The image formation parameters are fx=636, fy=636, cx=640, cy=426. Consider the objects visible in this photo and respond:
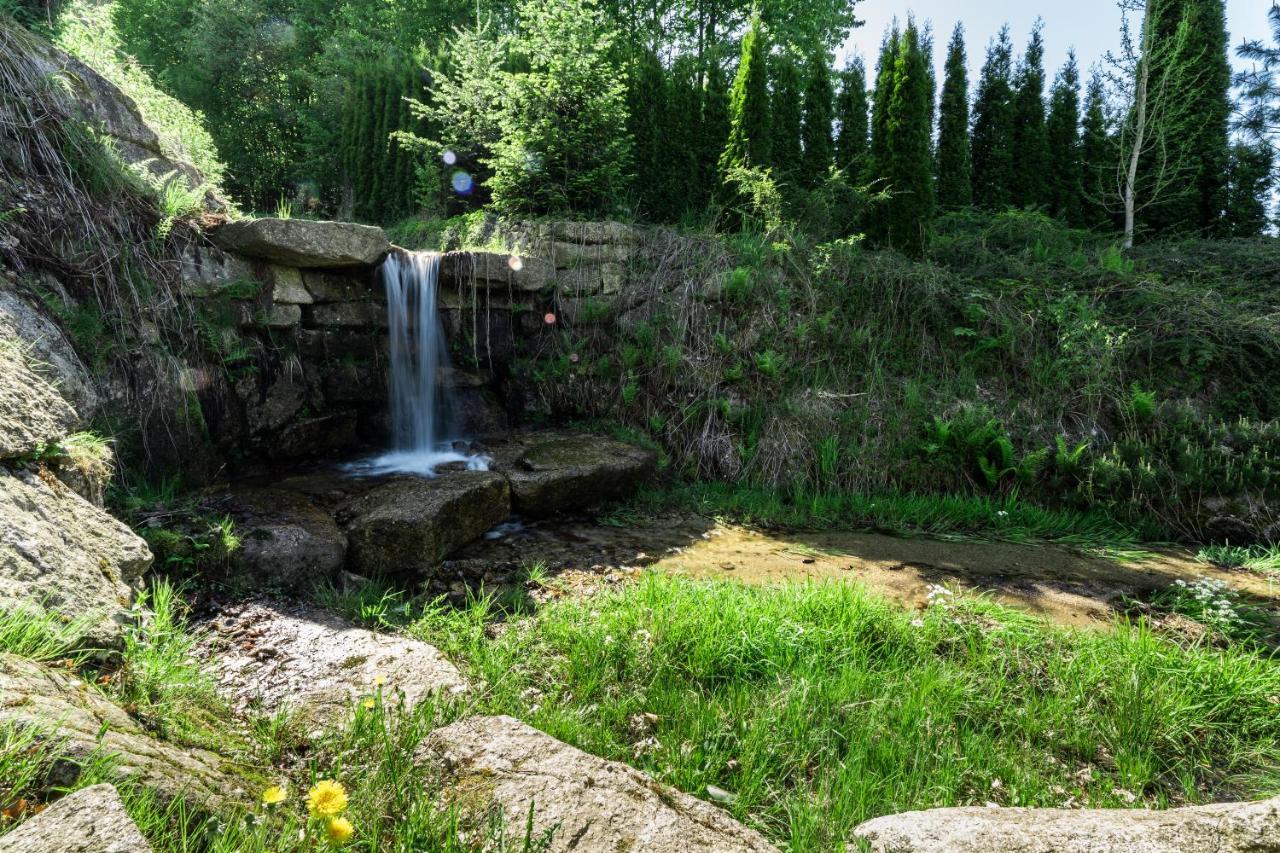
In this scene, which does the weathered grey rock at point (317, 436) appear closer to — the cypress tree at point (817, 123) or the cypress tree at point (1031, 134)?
the cypress tree at point (817, 123)

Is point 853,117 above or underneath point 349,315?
above

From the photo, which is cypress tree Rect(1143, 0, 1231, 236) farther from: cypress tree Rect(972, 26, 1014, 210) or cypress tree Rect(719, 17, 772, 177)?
cypress tree Rect(719, 17, 772, 177)

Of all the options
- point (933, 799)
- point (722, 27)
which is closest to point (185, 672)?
point (933, 799)

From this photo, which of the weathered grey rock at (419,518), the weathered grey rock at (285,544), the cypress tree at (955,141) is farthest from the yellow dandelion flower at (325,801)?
the cypress tree at (955,141)

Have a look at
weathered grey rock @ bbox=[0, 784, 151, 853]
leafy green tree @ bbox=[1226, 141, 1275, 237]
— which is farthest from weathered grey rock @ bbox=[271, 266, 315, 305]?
leafy green tree @ bbox=[1226, 141, 1275, 237]

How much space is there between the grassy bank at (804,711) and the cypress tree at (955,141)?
9222 mm

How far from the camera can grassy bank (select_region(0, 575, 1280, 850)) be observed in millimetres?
2010

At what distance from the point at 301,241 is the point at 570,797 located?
16.4ft

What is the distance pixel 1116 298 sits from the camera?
698 cm

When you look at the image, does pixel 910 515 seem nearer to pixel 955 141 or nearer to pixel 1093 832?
pixel 1093 832

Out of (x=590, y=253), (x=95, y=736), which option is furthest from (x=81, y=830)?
(x=590, y=253)

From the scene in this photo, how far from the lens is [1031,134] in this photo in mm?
11383

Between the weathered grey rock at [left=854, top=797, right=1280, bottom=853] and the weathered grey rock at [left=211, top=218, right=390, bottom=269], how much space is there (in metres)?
5.50

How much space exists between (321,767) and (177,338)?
4014 mm
